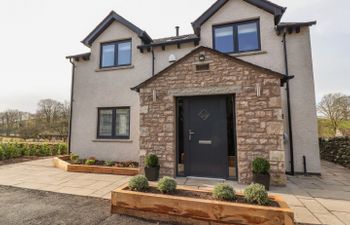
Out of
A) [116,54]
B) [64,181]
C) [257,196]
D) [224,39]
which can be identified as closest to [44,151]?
[64,181]

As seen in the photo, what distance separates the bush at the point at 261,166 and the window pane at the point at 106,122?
22.5 ft

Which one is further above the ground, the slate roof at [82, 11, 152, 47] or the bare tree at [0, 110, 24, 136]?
the slate roof at [82, 11, 152, 47]

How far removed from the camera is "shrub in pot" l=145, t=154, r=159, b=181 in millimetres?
6039

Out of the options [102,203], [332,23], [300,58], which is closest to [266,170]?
[102,203]

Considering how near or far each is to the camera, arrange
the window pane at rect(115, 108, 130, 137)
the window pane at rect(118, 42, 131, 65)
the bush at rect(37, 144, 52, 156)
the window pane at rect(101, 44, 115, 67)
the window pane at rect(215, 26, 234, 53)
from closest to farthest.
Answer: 1. the window pane at rect(215, 26, 234, 53)
2. the window pane at rect(115, 108, 130, 137)
3. the window pane at rect(118, 42, 131, 65)
4. the window pane at rect(101, 44, 115, 67)
5. the bush at rect(37, 144, 52, 156)

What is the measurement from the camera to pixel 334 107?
17.8 m

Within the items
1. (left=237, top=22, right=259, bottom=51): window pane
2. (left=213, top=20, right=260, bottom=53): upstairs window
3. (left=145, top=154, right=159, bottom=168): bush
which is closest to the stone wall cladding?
(left=145, top=154, right=159, bottom=168): bush

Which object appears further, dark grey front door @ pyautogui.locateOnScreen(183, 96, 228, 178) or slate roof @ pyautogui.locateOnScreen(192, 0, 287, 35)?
slate roof @ pyautogui.locateOnScreen(192, 0, 287, 35)

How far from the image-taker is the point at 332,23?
7828 millimetres

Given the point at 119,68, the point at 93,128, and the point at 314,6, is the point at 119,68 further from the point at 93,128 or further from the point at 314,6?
the point at 314,6

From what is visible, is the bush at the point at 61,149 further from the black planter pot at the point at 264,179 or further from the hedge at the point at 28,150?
the black planter pot at the point at 264,179

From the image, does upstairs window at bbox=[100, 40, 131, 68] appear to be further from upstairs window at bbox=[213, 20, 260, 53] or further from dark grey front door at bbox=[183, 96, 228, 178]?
dark grey front door at bbox=[183, 96, 228, 178]

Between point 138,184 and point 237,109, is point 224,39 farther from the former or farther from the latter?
point 138,184

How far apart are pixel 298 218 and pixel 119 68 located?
8.92 metres
